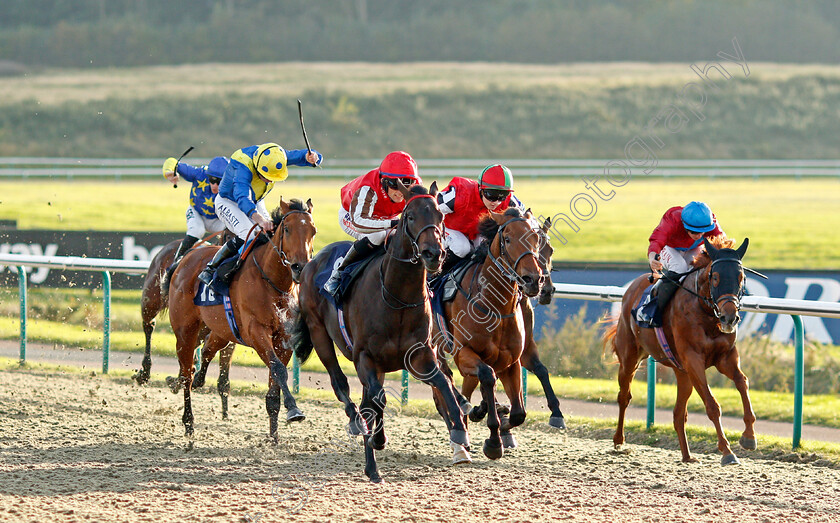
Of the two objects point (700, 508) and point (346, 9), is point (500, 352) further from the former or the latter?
point (346, 9)

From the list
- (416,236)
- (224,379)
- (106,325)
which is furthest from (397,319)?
(106,325)

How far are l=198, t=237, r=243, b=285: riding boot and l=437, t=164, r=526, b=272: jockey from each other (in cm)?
155

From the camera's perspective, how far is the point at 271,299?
6.26 m

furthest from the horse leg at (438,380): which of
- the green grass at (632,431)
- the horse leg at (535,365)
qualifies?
the green grass at (632,431)

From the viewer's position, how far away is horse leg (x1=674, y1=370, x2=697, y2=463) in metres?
5.77

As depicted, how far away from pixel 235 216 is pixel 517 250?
248 cm

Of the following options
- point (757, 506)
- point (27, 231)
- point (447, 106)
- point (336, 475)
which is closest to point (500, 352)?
point (336, 475)

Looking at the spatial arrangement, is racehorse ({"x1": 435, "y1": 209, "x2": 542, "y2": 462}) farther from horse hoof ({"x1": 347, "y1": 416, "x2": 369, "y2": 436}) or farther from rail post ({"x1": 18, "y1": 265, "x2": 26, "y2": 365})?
rail post ({"x1": 18, "y1": 265, "x2": 26, "y2": 365})

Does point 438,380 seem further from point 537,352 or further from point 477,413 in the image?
point 537,352

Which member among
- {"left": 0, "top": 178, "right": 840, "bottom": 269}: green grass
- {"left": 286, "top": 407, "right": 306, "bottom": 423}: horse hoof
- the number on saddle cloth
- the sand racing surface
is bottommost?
the sand racing surface

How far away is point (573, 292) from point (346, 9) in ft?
138

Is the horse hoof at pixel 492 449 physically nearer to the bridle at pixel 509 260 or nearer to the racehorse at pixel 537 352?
the racehorse at pixel 537 352

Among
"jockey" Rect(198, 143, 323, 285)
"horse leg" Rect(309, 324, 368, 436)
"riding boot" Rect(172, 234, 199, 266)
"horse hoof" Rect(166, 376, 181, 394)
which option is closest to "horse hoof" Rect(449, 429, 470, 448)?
"horse leg" Rect(309, 324, 368, 436)

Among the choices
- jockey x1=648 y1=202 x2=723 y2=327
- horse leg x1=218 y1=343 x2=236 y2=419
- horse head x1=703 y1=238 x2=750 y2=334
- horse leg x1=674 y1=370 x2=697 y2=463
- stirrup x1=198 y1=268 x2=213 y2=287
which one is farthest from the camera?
horse leg x1=218 y1=343 x2=236 y2=419
